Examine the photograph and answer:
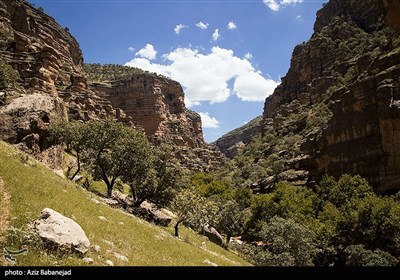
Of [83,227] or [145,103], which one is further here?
[145,103]

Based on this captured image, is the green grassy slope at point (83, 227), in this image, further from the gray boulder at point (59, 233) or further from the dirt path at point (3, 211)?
the gray boulder at point (59, 233)

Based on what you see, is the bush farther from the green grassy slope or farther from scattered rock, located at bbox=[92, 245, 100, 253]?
scattered rock, located at bbox=[92, 245, 100, 253]

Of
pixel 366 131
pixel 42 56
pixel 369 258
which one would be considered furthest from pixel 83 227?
pixel 42 56

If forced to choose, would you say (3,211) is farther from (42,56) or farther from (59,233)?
(42,56)

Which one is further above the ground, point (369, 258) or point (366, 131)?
point (366, 131)

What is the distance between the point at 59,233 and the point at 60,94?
100791 mm

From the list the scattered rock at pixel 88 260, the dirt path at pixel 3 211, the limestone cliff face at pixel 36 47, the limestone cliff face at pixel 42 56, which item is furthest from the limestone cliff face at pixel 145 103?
the scattered rock at pixel 88 260

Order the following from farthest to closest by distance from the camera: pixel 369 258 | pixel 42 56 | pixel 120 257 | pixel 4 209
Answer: pixel 42 56 < pixel 369 258 < pixel 120 257 < pixel 4 209

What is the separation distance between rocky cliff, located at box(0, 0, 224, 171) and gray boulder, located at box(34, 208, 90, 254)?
3006 centimetres

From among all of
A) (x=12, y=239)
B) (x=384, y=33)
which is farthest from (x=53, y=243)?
(x=384, y=33)

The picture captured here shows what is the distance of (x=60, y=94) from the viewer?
341ft

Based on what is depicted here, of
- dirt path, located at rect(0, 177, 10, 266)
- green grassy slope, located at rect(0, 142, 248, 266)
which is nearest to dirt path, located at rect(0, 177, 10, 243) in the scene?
dirt path, located at rect(0, 177, 10, 266)

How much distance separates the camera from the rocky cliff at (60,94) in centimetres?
4278

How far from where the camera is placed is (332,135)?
7925 cm
